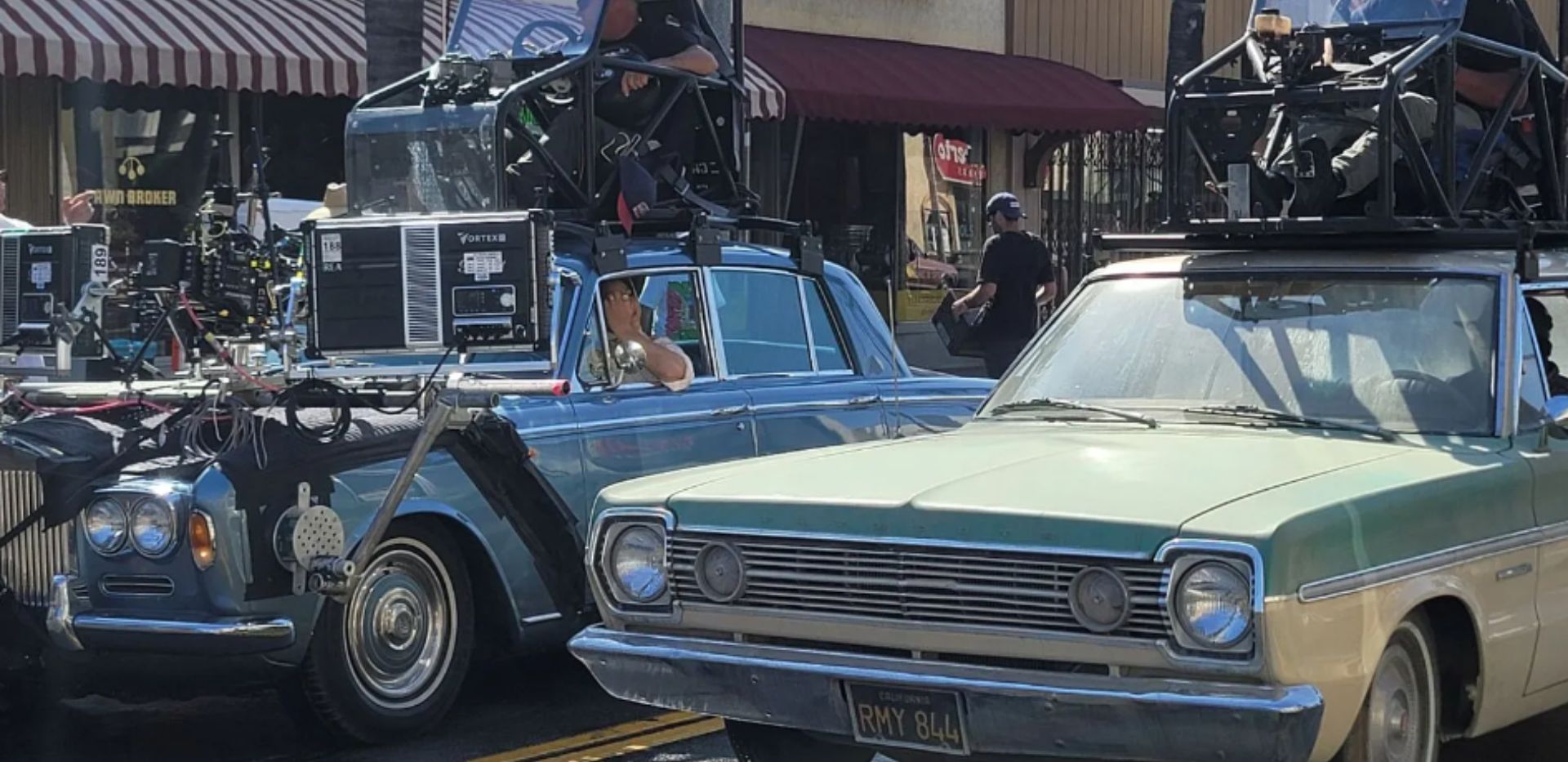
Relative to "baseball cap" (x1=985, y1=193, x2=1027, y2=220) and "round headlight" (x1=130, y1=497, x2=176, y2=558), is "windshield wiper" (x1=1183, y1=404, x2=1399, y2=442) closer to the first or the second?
"round headlight" (x1=130, y1=497, x2=176, y2=558)

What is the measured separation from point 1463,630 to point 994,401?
5.66 ft

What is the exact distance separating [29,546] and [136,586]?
41 cm

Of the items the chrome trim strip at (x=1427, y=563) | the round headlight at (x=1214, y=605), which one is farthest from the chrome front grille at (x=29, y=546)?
the chrome trim strip at (x=1427, y=563)

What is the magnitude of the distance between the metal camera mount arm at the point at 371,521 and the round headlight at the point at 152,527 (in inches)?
12.5

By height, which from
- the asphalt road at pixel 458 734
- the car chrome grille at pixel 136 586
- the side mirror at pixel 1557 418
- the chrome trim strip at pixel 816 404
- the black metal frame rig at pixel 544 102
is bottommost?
the asphalt road at pixel 458 734

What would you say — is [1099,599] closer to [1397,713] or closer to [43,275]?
[1397,713]

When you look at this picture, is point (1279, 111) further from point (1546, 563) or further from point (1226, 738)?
point (1226, 738)

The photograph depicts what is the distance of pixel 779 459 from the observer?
19.1 ft

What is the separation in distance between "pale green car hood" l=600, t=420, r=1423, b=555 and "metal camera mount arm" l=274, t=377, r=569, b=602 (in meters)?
0.67

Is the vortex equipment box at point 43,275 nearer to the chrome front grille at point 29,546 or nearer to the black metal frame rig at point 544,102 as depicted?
the chrome front grille at point 29,546

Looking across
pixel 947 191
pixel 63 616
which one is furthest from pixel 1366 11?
pixel 947 191

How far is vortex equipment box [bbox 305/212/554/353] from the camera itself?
6.38 m

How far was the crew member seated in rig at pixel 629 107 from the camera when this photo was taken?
28.7ft

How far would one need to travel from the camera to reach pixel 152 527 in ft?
20.4
